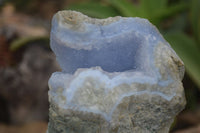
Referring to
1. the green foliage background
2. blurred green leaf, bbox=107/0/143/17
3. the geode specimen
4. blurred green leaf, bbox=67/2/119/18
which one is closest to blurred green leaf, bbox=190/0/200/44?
the green foliage background

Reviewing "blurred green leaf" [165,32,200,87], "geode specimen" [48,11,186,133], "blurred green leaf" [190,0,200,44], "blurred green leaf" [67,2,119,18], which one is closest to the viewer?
"geode specimen" [48,11,186,133]

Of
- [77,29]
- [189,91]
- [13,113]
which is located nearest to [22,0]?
[13,113]

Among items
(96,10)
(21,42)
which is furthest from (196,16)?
(21,42)

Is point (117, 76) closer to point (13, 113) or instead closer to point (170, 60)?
point (170, 60)

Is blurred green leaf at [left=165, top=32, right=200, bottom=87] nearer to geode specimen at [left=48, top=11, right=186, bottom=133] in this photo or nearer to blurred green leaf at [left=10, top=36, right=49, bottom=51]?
blurred green leaf at [left=10, top=36, right=49, bottom=51]

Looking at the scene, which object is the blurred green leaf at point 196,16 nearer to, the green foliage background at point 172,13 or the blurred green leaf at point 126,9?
the green foliage background at point 172,13

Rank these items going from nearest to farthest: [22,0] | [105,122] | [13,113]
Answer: [105,122], [13,113], [22,0]

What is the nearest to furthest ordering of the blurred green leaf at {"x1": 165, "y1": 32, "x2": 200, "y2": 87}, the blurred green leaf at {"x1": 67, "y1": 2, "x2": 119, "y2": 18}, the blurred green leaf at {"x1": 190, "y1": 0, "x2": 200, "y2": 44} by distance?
the blurred green leaf at {"x1": 165, "y1": 32, "x2": 200, "y2": 87}
the blurred green leaf at {"x1": 190, "y1": 0, "x2": 200, "y2": 44}
the blurred green leaf at {"x1": 67, "y1": 2, "x2": 119, "y2": 18}
